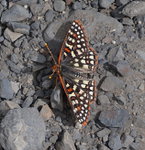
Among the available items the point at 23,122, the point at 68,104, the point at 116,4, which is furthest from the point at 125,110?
the point at 116,4

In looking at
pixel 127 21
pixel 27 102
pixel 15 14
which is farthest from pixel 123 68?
pixel 15 14

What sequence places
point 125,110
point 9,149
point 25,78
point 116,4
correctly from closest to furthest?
1. point 9,149
2. point 125,110
3. point 25,78
4. point 116,4

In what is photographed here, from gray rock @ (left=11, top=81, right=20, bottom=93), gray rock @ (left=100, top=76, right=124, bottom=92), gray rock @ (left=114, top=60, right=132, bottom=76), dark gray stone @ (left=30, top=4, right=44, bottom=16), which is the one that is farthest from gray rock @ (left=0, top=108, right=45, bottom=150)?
dark gray stone @ (left=30, top=4, right=44, bottom=16)

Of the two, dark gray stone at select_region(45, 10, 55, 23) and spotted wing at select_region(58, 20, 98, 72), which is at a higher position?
dark gray stone at select_region(45, 10, 55, 23)

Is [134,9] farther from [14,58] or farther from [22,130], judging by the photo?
[22,130]

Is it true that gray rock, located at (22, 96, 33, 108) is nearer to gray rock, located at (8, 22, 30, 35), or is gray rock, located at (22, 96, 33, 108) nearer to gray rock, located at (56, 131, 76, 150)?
gray rock, located at (56, 131, 76, 150)

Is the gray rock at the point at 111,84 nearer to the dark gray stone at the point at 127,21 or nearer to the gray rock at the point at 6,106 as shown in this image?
the dark gray stone at the point at 127,21

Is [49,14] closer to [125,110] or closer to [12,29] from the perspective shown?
[12,29]
